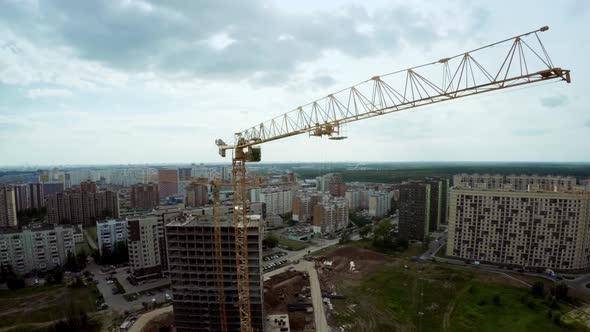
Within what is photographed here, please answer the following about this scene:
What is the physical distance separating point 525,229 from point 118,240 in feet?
101

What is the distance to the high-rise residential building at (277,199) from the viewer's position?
135 ft

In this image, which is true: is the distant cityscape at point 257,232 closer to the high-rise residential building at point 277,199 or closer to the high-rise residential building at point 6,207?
the high-rise residential building at point 6,207

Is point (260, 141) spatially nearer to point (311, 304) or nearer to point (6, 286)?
point (311, 304)

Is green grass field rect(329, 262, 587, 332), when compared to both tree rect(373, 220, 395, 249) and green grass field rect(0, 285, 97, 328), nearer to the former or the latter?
tree rect(373, 220, 395, 249)

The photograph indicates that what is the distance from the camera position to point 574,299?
16.5 meters

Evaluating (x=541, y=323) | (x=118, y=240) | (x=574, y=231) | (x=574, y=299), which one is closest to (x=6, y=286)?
(x=118, y=240)

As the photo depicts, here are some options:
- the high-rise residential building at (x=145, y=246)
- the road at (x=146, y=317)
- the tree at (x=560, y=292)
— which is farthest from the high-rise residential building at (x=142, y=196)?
the tree at (x=560, y=292)

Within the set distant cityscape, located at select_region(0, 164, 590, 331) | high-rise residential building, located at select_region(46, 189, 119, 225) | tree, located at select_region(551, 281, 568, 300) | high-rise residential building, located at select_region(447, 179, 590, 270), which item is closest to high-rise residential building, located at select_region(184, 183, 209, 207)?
distant cityscape, located at select_region(0, 164, 590, 331)

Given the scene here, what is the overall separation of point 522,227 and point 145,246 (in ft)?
85.5

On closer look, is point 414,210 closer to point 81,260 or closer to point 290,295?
point 290,295

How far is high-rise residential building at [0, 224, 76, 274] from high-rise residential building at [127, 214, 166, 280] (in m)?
6.59

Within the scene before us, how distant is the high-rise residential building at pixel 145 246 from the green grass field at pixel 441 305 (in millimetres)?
12182

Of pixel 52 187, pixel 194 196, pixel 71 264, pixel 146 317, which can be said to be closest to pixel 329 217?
pixel 194 196

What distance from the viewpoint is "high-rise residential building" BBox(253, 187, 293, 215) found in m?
41.1
